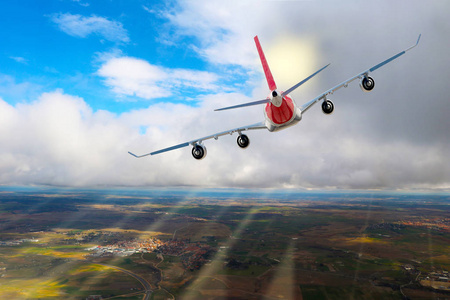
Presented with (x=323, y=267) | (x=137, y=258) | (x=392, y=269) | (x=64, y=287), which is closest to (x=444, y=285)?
(x=392, y=269)

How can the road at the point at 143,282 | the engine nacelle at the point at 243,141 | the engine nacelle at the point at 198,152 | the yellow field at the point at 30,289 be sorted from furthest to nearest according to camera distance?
the road at the point at 143,282
the yellow field at the point at 30,289
the engine nacelle at the point at 198,152
the engine nacelle at the point at 243,141

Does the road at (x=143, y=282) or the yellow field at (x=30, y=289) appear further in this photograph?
the road at (x=143, y=282)

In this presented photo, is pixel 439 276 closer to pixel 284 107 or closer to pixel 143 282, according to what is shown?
pixel 143 282

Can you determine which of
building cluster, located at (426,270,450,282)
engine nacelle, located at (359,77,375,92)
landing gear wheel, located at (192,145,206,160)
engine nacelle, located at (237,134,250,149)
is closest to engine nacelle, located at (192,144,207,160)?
landing gear wheel, located at (192,145,206,160)

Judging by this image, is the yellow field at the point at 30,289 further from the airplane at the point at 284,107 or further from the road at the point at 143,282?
the airplane at the point at 284,107

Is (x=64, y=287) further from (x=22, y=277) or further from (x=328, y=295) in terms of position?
(x=328, y=295)

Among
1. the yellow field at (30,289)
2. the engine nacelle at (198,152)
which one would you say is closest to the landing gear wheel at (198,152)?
the engine nacelle at (198,152)

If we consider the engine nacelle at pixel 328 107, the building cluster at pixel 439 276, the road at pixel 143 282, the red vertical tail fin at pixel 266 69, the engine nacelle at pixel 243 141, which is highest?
the red vertical tail fin at pixel 266 69
